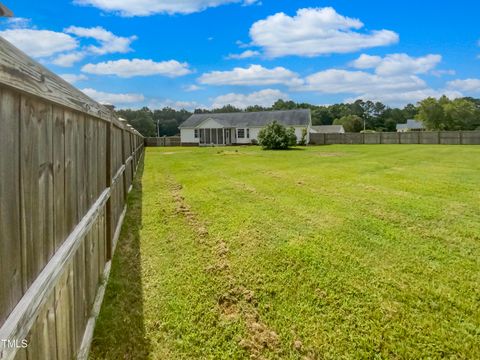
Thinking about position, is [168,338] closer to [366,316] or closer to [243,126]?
[366,316]

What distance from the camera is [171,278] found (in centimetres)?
397

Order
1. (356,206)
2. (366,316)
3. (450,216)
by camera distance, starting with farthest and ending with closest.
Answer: (356,206) < (450,216) < (366,316)

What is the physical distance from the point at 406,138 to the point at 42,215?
40199mm

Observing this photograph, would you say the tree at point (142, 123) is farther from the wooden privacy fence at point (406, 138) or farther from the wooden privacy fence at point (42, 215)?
the wooden privacy fence at point (42, 215)

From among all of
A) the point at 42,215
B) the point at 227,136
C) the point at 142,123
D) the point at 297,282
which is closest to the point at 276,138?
the point at 227,136

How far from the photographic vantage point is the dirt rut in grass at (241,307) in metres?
2.83

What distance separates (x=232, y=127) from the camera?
3972cm

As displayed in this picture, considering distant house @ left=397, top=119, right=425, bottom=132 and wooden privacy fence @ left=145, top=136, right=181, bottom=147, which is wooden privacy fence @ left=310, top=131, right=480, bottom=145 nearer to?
wooden privacy fence @ left=145, top=136, right=181, bottom=147

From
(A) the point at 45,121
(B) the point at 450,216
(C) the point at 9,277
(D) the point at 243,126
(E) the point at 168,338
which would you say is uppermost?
(D) the point at 243,126

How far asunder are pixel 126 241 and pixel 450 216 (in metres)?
5.08

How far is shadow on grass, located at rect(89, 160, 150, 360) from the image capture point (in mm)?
2740

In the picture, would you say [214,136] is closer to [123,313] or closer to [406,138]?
[406,138]

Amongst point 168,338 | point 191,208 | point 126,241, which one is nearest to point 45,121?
point 168,338

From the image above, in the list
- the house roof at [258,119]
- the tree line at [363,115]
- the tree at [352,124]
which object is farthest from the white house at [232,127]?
the tree at [352,124]
